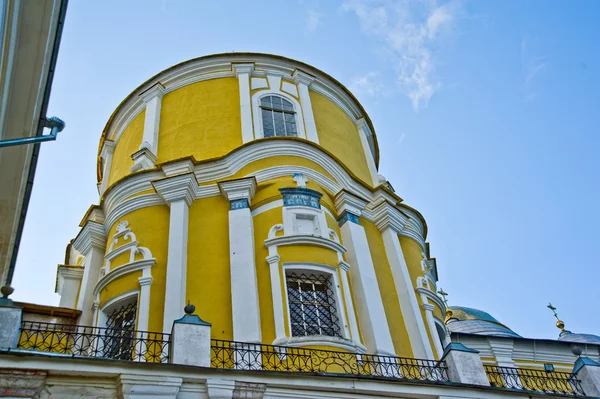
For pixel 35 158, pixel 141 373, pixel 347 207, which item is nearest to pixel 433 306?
pixel 347 207

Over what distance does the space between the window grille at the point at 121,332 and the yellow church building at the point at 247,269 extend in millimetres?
49

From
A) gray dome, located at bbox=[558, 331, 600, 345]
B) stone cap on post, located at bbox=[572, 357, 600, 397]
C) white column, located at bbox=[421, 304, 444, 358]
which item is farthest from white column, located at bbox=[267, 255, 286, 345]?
gray dome, located at bbox=[558, 331, 600, 345]

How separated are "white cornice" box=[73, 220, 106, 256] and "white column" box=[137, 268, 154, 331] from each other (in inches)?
121

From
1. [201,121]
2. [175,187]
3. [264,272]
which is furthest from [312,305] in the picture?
[201,121]

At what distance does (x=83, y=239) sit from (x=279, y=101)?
22.0 ft

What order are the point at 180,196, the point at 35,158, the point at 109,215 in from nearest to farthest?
the point at 35,158
the point at 180,196
the point at 109,215

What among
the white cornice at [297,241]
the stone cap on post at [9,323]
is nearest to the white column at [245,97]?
the white cornice at [297,241]

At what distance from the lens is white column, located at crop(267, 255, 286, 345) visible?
1212cm

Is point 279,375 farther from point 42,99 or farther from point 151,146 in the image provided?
point 151,146

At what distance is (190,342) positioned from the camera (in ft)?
33.0

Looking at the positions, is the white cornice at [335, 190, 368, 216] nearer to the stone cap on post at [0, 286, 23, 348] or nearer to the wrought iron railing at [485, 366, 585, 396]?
the wrought iron railing at [485, 366, 585, 396]

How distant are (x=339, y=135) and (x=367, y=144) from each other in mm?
1700

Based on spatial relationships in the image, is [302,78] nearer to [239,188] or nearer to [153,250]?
[239,188]

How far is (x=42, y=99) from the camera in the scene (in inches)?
429
